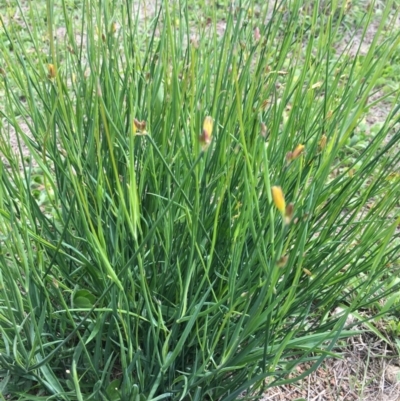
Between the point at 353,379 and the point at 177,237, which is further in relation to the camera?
the point at 353,379

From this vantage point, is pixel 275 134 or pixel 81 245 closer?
pixel 275 134

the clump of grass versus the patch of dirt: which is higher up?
the clump of grass

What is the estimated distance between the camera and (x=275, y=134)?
91 centimetres

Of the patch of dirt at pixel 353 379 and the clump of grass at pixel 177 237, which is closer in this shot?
the clump of grass at pixel 177 237

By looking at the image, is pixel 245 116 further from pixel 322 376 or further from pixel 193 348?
pixel 322 376

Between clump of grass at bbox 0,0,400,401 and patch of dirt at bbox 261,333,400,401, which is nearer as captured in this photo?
clump of grass at bbox 0,0,400,401

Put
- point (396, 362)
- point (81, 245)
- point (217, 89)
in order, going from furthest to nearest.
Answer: point (396, 362), point (81, 245), point (217, 89)

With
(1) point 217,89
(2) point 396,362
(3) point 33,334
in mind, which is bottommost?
(2) point 396,362

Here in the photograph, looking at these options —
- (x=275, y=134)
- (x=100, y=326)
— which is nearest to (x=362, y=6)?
(x=275, y=134)

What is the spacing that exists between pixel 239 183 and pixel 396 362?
606 millimetres

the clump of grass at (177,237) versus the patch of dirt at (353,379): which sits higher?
the clump of grass at (177,237)

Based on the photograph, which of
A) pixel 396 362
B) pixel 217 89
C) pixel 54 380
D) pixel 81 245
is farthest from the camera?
pixel 396 362

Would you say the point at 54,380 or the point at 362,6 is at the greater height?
the point at 362,6

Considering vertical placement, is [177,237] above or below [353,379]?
above
